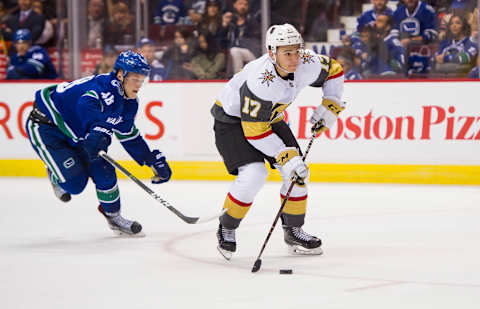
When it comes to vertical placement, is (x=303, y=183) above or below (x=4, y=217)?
above

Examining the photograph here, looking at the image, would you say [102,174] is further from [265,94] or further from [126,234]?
[265,94]

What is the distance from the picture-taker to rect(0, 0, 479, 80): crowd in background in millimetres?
6969

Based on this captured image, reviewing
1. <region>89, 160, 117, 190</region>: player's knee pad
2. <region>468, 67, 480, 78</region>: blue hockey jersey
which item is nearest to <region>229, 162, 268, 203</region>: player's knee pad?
<region>89, 160, 117, 190</region>: player's knee pad

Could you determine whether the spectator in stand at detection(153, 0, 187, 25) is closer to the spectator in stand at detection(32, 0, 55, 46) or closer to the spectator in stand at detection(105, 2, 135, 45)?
the spectator in stand at detection(105, 2, 135, 45)

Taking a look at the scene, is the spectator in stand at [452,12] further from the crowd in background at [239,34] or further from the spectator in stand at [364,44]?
the spectator in stand at [364,44]

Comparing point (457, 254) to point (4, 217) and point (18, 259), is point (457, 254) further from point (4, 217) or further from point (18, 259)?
point (4, 217)

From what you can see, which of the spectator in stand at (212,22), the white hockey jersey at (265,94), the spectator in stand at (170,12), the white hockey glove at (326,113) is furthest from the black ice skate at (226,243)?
the spectator in stand at (170,12)

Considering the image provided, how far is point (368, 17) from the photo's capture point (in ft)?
23.8

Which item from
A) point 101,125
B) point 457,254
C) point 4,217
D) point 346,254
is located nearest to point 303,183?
point 346,254

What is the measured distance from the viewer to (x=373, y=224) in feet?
16.4

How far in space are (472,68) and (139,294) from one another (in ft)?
14.4

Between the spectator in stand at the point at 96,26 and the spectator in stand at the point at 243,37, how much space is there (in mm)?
1286

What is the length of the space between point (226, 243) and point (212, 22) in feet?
13.2

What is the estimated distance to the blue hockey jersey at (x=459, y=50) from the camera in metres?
6.88
